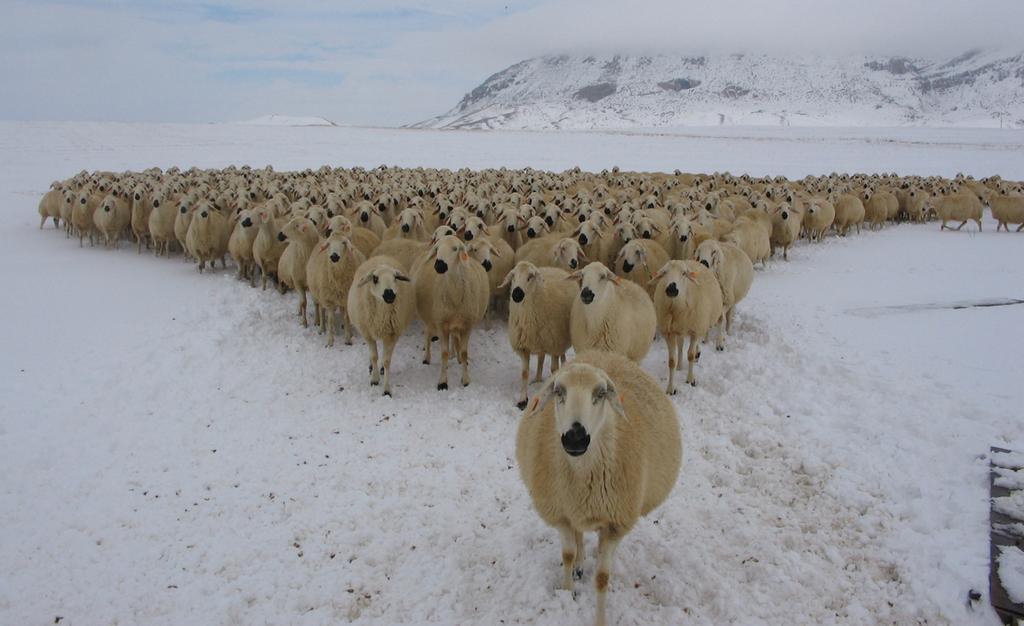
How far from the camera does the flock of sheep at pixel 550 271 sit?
4.67m

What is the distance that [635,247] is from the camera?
10250 mm

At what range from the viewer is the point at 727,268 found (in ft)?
35.0

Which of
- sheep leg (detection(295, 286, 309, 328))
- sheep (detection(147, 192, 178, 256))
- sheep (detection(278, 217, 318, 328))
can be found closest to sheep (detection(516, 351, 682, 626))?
sheep leg (detection(295, 286, 309, 328))

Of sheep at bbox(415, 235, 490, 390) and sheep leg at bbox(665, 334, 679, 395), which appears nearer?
sheep leg at bbox(665, 334, 679, 395)

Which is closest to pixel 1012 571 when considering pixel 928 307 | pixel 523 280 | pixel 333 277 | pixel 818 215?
pixel 523 280

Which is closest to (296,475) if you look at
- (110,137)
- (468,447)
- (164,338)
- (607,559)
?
(468,447)

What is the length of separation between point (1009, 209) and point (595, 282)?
2264 cm

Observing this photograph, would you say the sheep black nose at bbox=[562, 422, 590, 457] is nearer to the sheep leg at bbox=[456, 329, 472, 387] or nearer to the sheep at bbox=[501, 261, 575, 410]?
the sheep at bbox=[501, 261, 575, 410]

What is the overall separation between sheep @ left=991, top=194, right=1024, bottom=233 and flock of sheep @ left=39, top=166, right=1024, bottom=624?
0.20 ft

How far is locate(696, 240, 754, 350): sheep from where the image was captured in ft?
34.2

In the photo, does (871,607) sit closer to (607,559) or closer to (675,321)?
(607,559)

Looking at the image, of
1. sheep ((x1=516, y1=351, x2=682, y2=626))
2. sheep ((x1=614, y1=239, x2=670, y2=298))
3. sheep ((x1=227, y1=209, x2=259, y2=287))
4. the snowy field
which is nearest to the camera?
sheep ((x1=516, y1=351, x2=682, y2=626))

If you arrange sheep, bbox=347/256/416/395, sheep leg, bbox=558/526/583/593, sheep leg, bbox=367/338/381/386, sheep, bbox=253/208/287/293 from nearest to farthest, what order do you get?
sheep leg, bbox=558/526/583/593 → sheep, bbox=347/256/416/395 → sheep leg, bbox=367/338/381/386 → sheep, bbox=253/208/287/293

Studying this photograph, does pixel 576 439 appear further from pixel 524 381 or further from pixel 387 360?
pixel 387 360
